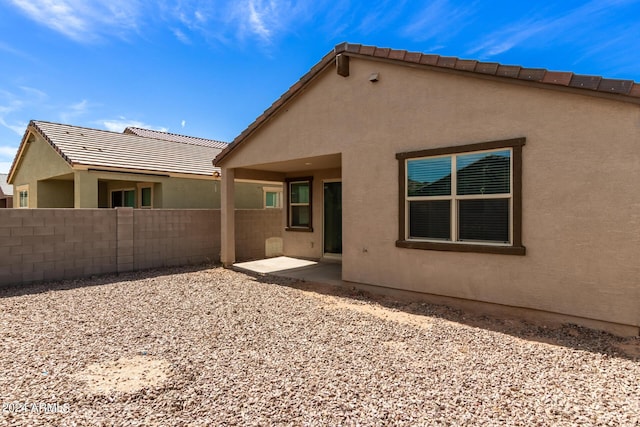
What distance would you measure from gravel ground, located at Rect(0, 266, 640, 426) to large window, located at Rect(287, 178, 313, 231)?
18.1ft

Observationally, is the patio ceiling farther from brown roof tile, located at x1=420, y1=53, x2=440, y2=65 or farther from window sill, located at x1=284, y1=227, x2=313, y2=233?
brown roof tile, located at x1=420, y1=53, x2=440, y2=65

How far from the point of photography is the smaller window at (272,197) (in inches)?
727

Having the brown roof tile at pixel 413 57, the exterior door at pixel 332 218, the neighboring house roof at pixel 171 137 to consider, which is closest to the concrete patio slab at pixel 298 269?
the exterior door at pixel 332 218

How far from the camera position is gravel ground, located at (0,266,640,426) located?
2.96 m

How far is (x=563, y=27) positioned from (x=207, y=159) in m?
15.4

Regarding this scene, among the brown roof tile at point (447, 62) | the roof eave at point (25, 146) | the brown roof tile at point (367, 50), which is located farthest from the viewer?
the roof eave at point (25, 146)

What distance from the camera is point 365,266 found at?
7.46 m

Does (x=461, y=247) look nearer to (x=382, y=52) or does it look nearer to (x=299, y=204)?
(x=382, y=52)

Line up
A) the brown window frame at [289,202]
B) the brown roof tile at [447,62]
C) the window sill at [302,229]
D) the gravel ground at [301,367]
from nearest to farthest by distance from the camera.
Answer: the gravel ground at [301,367]
the brown roof tile at [447,62]
the brown window frame at [289,202]
the window sill at [302,229]

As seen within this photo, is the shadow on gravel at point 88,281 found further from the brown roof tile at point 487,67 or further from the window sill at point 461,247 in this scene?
the brown roof tile at point 487,67

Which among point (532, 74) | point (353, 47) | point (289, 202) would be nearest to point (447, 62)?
point (532, 74)

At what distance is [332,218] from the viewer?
1128 centimetres

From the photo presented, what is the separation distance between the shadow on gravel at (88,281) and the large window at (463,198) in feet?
22.9

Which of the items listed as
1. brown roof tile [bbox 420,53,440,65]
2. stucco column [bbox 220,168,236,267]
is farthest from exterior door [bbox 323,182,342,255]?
brown roof tile [bbox 420,53,440,65]
